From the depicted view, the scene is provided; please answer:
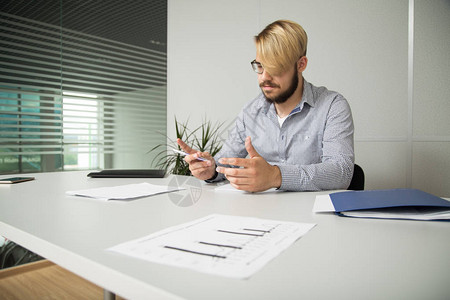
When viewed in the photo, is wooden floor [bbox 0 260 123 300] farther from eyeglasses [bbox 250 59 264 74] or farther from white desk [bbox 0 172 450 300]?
eyeglasses [bbox 250 59 264 74]

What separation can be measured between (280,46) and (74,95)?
7.36 feet

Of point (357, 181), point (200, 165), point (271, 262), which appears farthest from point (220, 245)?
point (357, 181)

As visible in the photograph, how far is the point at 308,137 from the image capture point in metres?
1.70

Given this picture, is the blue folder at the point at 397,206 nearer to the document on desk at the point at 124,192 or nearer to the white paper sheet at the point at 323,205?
the white paper sheet at the point at 323,205

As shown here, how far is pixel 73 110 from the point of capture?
9.94ft

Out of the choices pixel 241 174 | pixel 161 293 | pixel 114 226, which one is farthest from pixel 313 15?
pixel 161 293

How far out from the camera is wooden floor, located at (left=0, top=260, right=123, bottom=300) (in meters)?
2.13

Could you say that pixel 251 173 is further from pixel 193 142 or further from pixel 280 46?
pixel 193 142

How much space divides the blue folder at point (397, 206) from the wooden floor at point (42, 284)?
1.77 meters

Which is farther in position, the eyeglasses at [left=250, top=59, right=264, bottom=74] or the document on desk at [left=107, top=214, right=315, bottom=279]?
the eyeglasses at [left=250, top=59, right=264, bottom=74]

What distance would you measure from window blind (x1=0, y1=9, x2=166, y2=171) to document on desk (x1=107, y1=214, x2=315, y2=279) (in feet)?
8.45

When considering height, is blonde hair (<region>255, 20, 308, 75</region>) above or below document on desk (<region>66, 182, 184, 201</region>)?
above

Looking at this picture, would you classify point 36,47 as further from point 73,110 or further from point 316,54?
point 316,54

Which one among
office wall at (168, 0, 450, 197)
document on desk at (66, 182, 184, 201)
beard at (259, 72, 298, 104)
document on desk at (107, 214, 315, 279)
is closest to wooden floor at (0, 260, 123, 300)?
document on desk at (66, 182, 184, 201)
